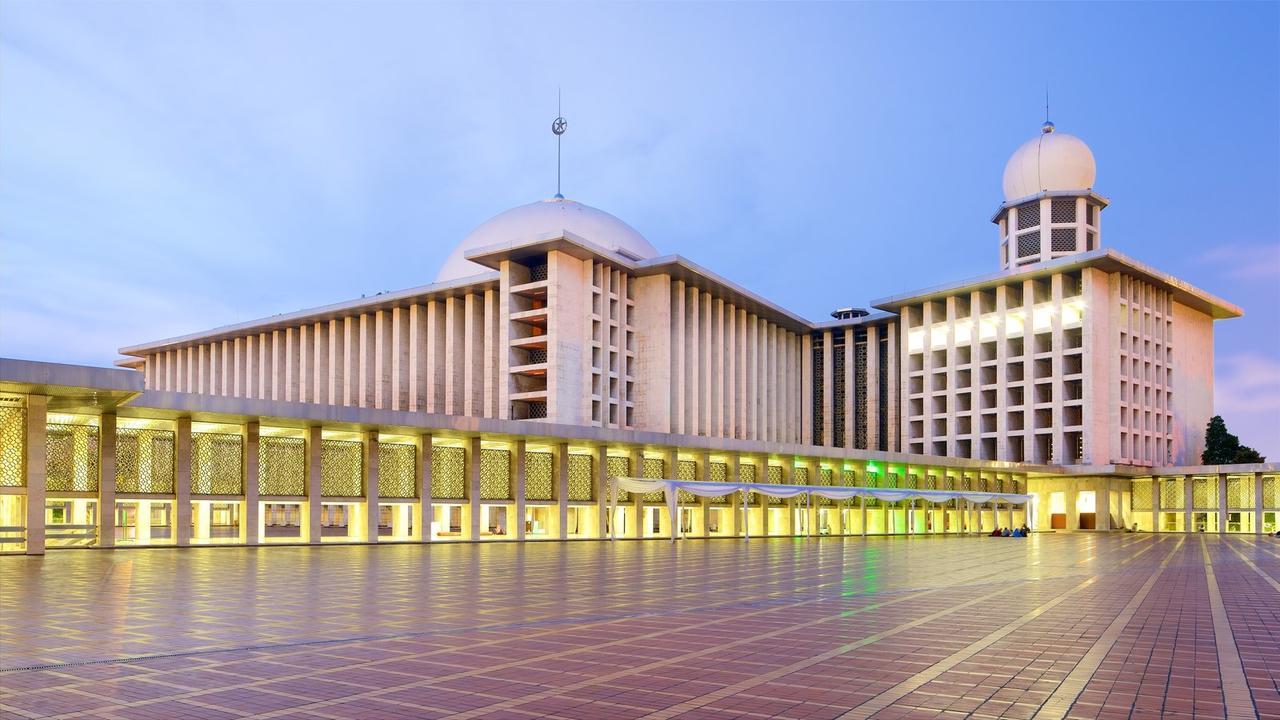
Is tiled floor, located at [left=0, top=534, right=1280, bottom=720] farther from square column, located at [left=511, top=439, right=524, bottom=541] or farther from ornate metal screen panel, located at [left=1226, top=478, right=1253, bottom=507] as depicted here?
ornate metal screen panel, located at [left=1226, top=478, right=1253, bottom=507]

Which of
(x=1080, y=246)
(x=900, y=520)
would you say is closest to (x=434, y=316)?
(x=900, y=520)

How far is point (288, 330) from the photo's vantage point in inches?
2970

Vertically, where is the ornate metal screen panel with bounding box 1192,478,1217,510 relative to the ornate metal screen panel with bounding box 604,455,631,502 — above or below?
below

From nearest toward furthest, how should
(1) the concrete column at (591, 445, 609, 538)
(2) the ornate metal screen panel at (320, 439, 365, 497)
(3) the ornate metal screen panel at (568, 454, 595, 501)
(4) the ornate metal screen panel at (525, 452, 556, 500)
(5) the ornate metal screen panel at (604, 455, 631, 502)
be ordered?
1. (2) the ornate metal screen panel at (320, 439, 365, 497)
2. (4) the ornate metal screen panel at (525, 452, 556, 500)
3. (3) the ornate metal screen panel at (568, 454, 595, 501)
4. (1) the concrete column at (591, 445, 609, 538)
5. (5) the ornate metal screen panel at (604, 455, 631, 502)

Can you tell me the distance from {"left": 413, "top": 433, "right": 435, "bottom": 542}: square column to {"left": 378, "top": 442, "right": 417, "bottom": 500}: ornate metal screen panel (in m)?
0.46

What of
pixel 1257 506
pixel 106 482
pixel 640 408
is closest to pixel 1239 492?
pixel 1257 506

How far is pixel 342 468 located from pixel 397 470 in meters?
2.30

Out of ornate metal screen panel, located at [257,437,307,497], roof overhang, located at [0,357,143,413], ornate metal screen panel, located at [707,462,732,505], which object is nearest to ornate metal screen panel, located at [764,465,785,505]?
ornate metal screen panel, located at [707,462,732,505]

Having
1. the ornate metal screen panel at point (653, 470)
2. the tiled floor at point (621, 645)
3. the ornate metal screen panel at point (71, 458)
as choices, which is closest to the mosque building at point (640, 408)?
the ornate metal screen panel at point (71, 458)

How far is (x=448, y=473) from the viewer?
38188mm

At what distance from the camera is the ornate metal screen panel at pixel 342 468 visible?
3462cm

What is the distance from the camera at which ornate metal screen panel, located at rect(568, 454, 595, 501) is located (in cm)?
4220

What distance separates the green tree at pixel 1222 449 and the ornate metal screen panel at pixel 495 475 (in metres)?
57.1

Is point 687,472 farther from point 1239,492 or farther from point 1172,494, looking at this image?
point 1172,494
